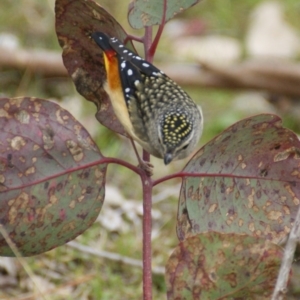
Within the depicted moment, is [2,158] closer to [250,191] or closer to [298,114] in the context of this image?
[250,191]

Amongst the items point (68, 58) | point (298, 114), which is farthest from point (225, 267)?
point (298, 114)

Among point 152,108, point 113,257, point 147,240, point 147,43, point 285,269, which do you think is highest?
point 152,108

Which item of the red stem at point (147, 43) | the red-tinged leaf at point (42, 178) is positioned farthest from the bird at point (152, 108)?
the red-tinged leaf at point (42, 178)

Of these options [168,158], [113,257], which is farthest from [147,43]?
[113,257]

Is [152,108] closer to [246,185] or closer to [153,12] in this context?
[153,12]

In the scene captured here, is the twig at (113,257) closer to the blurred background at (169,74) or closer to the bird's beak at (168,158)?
the blurred background at (169,74)

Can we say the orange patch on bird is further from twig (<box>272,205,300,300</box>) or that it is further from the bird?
twig (<box>272,205,300,300</box>)
